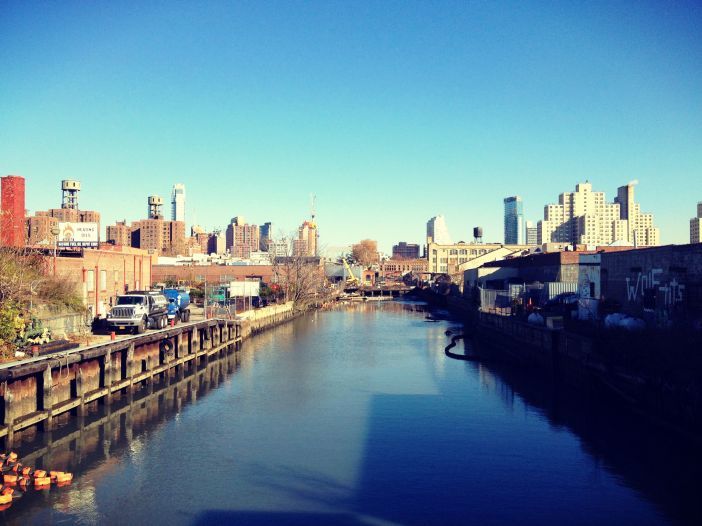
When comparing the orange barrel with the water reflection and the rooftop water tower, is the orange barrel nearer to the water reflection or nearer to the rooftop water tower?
the water reflection

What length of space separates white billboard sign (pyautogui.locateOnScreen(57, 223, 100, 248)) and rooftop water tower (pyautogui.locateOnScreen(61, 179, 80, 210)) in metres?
73.6

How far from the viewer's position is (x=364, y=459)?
22.2 meters

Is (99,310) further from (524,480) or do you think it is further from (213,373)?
(524,480)

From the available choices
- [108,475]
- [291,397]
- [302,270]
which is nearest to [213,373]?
[291,397]

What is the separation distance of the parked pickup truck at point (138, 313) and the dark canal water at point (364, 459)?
4.50 metres

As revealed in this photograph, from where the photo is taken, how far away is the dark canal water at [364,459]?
1789 cm

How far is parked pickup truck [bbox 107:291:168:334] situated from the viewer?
1375 inches

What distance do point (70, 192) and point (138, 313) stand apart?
327ft

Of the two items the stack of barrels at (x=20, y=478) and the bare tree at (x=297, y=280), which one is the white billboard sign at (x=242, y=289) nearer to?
the bare tree at (x=297, y=280)

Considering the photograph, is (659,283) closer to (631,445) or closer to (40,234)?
(631,445)

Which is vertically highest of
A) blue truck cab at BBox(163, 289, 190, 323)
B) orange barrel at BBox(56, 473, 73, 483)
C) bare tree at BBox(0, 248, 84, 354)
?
bare tree at BBox(0, 248, 84, 354)

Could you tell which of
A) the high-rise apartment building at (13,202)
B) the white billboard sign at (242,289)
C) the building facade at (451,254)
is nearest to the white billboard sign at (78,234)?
the high-rise apartment building at (13,202)

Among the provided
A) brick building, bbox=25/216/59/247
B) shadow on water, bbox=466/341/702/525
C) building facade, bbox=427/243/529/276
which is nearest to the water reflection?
brick building, bbox=25/216/59/247

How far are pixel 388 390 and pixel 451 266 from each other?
147032mm
